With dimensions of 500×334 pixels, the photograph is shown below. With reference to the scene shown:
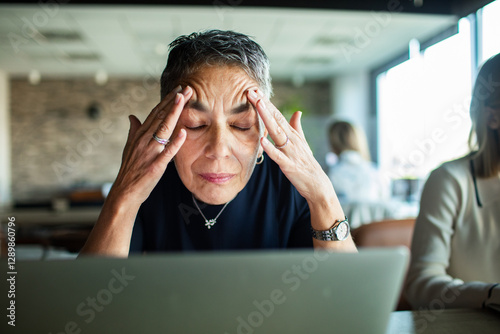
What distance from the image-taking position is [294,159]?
0.92 meters

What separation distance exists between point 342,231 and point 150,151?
0.49m

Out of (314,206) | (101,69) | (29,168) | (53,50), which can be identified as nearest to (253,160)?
(314,206)

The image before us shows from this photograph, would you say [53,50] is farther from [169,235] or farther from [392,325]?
[392,325]

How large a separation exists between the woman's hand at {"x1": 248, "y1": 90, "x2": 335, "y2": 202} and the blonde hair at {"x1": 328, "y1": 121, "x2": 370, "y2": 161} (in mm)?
2719

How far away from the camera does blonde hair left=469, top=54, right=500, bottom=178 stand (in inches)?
48.1

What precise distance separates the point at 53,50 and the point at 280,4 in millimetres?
4202

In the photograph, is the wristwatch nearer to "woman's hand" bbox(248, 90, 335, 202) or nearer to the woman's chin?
"woman's hand" bbox(248, 90, 335, 202)

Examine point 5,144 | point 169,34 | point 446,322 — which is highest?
point 169,34

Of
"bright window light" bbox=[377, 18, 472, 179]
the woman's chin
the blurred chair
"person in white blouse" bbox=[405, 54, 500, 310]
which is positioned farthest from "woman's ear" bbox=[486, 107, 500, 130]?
"bright window light" bbox=[377, 18, 472, 179]

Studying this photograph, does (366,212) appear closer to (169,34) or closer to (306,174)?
(306,174)

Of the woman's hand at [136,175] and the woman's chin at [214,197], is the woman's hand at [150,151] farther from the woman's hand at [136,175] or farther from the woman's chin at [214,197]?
the woman's chin at [214,197]

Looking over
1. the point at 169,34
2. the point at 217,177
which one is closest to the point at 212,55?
the point at 217,177

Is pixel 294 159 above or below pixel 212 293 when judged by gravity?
above

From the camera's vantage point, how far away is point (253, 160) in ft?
3.32
